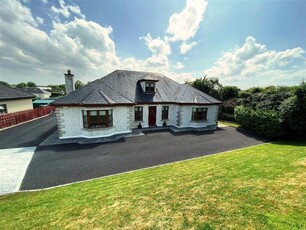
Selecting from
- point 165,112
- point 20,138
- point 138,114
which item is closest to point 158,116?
point 165,112

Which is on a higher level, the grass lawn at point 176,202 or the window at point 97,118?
the window at point 97,118

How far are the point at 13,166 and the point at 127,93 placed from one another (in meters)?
11.6

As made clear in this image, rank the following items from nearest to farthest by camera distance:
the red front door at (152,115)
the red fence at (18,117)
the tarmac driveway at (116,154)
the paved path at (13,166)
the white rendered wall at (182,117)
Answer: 1. the paved path at (13,166)
2. the tarmac driveway at (116,154)
3. the red fence at (18,117)
4. the white rendered wall at (182,117)
5. the red front door at (152,115)

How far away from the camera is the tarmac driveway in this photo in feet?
25.3

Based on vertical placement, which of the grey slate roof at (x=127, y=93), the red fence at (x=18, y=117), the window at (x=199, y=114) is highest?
the grey slate roof at (x=127, y=93)

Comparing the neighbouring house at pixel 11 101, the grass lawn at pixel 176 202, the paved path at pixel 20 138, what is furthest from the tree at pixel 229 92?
the neighbouring house at pixel 11 101

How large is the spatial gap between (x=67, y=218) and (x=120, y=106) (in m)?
11.1

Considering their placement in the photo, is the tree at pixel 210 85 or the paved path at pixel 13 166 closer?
the paved path at pixel 13 166

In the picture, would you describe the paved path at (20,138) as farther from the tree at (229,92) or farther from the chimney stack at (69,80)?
the tree at (229,92)

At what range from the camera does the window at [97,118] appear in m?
13.5

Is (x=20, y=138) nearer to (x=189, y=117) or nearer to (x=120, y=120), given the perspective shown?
(x=120, y=120)

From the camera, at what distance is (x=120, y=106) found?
581 inches

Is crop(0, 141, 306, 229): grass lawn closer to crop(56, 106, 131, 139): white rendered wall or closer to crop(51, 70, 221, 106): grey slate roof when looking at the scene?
crop(56, 106, 131, 139): white rendered wall

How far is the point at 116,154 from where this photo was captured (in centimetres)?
1042
